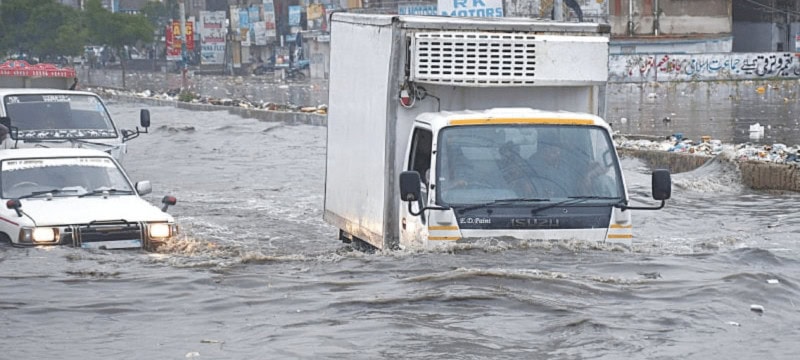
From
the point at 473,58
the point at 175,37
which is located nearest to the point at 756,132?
the point at 473,58

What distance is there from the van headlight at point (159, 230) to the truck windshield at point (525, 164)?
369 cm

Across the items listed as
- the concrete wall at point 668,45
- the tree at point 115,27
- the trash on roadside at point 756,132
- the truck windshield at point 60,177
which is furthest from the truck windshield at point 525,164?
the tree at point 115,27

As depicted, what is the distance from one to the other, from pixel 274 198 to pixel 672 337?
559 inches

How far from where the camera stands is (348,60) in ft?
43.8

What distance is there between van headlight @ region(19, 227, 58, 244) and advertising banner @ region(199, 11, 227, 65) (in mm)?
92564

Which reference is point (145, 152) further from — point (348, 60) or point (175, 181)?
point (348, 60)

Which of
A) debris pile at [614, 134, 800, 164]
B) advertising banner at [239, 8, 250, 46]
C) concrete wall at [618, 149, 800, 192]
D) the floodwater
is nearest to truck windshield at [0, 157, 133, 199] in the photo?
the floodwater

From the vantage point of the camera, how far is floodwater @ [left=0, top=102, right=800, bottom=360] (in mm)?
8523

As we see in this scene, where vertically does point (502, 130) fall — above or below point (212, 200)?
above

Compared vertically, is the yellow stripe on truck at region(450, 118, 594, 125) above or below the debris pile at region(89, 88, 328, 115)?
above

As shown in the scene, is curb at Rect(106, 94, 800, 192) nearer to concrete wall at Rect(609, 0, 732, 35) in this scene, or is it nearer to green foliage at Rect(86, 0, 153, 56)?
concrete wall at Rect(609, 0, 732, 35)

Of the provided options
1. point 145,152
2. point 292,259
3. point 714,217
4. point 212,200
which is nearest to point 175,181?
point 212,200

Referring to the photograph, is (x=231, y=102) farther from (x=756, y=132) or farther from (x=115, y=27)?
(x=115, y=27)

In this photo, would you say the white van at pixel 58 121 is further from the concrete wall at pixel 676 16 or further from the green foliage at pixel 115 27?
the green foliage at pixel 115 27
